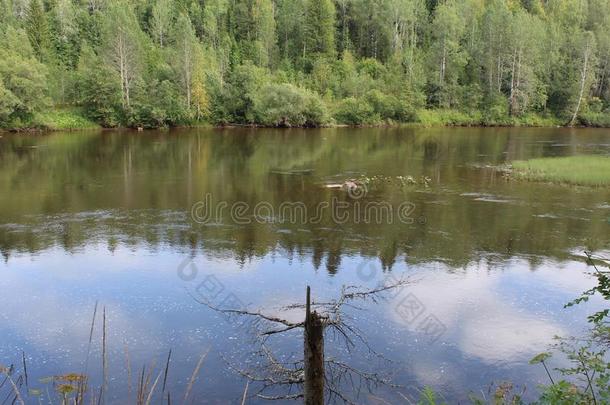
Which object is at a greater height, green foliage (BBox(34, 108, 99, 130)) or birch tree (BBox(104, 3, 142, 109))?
birch tree (BBox(104, 3, 142, 109))

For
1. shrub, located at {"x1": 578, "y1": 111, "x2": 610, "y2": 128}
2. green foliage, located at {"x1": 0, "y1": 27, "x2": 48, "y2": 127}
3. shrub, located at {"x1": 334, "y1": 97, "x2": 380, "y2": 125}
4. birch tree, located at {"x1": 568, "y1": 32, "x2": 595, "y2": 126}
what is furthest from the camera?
birch tree, located at {"x1": 568, "y1": 32, "x2": 595, "y2": 126}

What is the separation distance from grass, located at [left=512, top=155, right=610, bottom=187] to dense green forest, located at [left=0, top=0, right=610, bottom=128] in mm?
37574

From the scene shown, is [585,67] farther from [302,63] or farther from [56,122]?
[56,122]

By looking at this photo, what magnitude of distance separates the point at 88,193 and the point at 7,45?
49.0m

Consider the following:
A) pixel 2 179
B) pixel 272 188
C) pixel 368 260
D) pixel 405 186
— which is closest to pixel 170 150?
pixel 2 179

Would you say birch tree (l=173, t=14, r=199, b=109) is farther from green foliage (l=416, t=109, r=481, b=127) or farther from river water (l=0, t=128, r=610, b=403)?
river water (l=0, t=128, r=610, b=403)

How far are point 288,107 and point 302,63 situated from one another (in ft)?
87.7

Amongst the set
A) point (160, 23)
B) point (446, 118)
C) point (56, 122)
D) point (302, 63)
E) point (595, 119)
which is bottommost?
point (56, 122)

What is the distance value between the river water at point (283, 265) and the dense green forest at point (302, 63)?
31.5 meters

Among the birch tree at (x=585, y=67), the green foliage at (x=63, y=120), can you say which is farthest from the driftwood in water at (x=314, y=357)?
the birch tree at (x=585, y=67)

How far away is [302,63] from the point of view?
92.8m

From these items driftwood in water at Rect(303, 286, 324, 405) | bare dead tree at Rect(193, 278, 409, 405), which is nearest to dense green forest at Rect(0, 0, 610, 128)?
bare dead tree at Rect(193, 278, 409, 405)

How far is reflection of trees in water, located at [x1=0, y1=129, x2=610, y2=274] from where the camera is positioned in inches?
773

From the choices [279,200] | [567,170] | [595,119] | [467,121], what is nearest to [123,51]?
[467,121]
